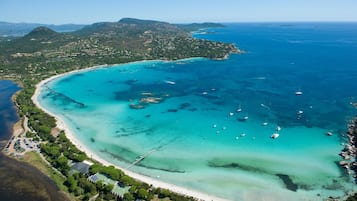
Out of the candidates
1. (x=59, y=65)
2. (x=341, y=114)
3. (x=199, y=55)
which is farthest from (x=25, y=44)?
(x=341, y=114)

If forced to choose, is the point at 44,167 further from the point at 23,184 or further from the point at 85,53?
the point at 85,53

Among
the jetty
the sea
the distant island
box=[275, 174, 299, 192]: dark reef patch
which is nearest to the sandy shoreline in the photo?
the distant island

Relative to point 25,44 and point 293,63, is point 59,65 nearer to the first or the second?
point 25,44

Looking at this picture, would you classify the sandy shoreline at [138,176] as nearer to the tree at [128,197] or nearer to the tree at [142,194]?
the tree at [142,194]

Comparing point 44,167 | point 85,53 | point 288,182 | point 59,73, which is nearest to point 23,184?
point 44,167

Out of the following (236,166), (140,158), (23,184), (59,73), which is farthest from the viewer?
(59,73)

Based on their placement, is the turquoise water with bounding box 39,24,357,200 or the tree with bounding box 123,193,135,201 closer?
the tree with bounding box 123,193,135,201

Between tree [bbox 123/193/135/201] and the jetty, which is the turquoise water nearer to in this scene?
the jetty
